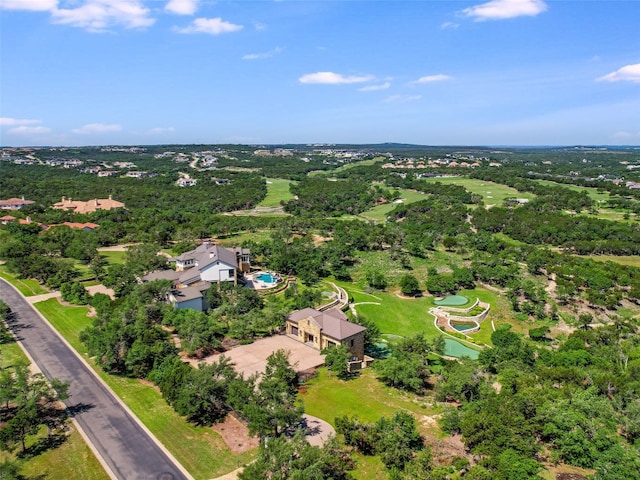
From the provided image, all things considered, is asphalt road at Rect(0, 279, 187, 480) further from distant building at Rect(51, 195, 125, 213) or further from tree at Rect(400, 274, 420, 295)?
distant building at Rect(51, 195, 125, 213)

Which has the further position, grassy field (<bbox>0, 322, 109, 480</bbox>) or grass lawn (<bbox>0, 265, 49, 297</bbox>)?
grass lawn (<bbox>0, 265, 49, 297</bbox>)

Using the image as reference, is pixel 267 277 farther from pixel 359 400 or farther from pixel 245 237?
pixel 359 400

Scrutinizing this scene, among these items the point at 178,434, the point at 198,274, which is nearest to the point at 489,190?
the point at 198,274

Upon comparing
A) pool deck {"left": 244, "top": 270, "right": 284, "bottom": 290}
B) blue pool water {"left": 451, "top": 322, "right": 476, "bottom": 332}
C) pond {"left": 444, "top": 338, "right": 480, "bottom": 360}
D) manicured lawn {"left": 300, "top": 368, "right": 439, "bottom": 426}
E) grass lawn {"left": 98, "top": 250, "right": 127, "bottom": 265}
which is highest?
grass lawn {"left": 98, "top": 250, "right": 127, "bottom": 265}

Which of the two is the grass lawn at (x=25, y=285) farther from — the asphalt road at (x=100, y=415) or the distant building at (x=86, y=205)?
the distant building at (x=86, y=205)

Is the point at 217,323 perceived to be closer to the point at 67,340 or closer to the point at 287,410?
the point at 67,340

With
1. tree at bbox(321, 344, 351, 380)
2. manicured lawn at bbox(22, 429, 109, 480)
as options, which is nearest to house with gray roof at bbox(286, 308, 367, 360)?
tree at bbox(321, 344, 351, 380)

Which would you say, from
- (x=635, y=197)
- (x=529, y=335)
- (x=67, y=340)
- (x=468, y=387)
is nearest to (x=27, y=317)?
(x=67, y=340)

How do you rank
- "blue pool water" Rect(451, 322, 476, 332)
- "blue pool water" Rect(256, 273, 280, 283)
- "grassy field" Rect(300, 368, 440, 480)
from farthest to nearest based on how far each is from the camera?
"blue pool water" Rect(256, 273, 280, 283) → "blue pool water" Rect(451, 322, 476, 332) → "grassy field" Rect(300, 368, 440, 480)
